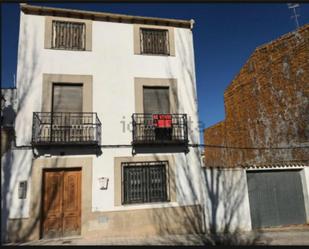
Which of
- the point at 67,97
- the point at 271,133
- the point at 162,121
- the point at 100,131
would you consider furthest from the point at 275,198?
the point at 67,97

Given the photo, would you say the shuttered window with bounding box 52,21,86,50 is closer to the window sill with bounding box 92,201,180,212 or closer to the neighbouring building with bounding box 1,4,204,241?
the neighbouring building with bounding box 1,4,204,241

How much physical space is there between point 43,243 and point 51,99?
4688 millimetres

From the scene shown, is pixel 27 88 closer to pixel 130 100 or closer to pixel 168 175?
pixel 130 100

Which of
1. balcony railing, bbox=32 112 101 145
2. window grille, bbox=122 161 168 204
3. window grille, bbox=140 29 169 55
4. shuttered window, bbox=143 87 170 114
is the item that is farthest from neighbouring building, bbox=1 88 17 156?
window grille, bbox=140 29 169 55

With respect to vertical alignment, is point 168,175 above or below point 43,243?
above

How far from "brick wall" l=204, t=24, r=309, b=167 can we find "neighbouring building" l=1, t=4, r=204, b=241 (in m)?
4.33

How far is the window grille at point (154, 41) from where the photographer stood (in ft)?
30.8

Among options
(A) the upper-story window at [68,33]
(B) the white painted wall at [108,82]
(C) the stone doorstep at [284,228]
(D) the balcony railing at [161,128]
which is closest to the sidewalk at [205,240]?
(C) the stone doorstep at [284,228]

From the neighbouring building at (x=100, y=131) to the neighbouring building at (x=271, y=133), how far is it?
6.91 feet

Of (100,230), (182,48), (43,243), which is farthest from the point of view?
(182,48)

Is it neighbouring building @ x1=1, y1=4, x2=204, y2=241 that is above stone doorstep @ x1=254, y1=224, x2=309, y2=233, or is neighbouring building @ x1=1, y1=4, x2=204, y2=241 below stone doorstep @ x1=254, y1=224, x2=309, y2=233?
above

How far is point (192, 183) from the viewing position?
8.46 m

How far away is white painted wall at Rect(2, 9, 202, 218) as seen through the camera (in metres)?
7.85

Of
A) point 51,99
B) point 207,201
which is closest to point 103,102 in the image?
point 51,99
